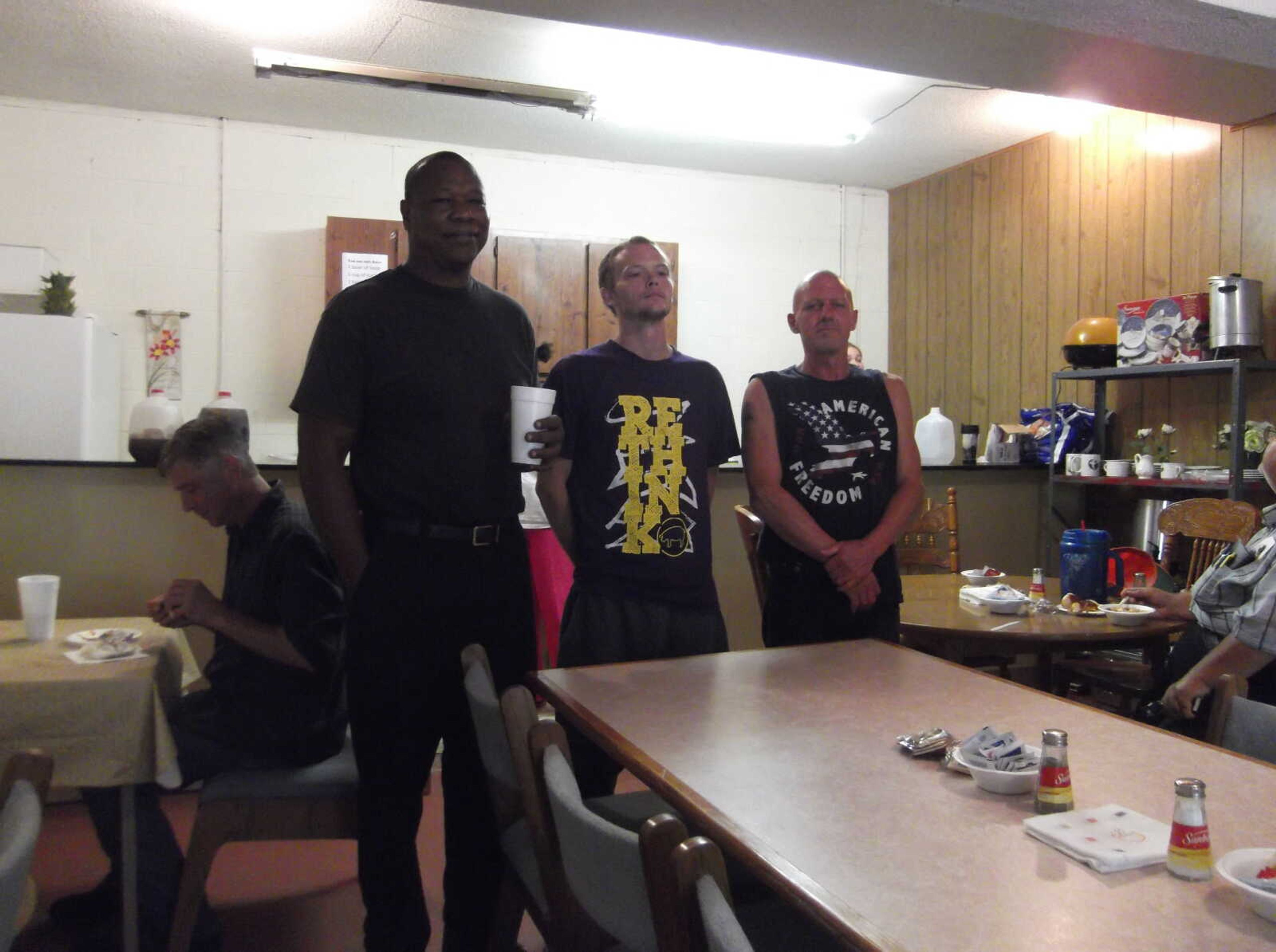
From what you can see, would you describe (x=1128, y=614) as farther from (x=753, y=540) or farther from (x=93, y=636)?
(x=93, y=636)

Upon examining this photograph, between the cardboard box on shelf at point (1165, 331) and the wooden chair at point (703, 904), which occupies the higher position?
the cardboard box on shelf at point (1165, 331)

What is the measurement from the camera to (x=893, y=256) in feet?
20.2

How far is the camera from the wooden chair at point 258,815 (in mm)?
1876

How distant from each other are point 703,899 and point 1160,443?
4.16 m

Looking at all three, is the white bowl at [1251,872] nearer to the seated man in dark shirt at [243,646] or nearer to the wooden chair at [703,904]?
the wooden chair at [703,904]

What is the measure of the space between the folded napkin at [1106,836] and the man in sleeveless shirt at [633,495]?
943 mm

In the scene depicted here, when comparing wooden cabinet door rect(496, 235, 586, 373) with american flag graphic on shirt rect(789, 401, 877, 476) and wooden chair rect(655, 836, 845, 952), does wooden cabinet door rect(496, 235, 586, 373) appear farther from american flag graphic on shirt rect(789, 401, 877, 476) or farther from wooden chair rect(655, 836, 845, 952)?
wooden chair rect(655, 836, 845, 952)

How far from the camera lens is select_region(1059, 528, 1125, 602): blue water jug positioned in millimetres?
2736

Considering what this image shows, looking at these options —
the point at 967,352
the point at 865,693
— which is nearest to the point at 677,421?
the point at 865,693

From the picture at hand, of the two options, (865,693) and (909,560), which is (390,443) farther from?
(909,560)

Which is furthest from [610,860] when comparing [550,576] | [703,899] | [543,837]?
[550,576]

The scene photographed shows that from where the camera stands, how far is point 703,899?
854 millimetres

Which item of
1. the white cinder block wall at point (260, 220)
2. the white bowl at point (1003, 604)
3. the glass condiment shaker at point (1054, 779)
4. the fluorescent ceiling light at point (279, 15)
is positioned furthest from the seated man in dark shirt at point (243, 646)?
the white cinder block wall at point (260, 220)

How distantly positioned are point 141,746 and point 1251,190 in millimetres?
4217
